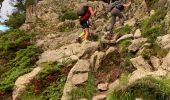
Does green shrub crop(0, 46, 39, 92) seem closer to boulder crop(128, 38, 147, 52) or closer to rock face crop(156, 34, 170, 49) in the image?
boulder crop(128, 38, 147, 52)

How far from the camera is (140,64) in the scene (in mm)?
15680

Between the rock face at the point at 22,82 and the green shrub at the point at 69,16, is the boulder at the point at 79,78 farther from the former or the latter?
the green shrub at the point at 69,16

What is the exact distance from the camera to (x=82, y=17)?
2098 centimetres

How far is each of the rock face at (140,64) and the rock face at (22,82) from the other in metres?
4.67

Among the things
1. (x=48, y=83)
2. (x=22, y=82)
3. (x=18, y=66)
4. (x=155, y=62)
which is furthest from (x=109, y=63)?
(x=18, y=66)

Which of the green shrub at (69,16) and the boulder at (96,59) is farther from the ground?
the green shrub at (69,16)

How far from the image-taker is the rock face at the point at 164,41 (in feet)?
53.0

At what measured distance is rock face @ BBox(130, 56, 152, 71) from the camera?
15398mm

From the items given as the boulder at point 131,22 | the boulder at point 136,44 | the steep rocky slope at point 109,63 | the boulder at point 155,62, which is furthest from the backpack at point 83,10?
the boulder at point 155,62

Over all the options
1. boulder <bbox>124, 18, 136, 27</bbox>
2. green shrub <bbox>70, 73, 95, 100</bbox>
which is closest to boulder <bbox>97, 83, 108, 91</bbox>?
green shrub <bbox>70, 73, 95, 100</bbox>

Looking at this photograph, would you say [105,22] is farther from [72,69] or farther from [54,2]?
[72,69]

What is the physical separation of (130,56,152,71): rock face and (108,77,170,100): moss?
2323 mm

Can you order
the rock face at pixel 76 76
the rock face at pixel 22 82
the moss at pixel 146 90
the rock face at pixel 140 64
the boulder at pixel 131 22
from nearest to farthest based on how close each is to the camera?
the moss at pixel 146 90 → the rock face at pixel 140 64 → the rock face at pixel 76 76 → the rock face at pixel 22 82 → the boulder at pixel 131 22

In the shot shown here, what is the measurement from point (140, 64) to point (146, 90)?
3.03m
